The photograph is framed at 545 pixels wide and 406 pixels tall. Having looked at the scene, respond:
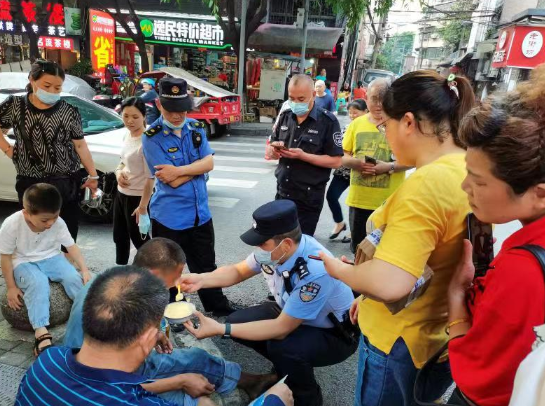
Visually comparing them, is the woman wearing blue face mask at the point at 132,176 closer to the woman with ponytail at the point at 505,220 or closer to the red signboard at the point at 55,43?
the woman with ponytail at the point at 505,220

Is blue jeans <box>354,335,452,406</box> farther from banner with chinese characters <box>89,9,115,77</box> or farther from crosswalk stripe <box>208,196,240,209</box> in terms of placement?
banner with chinese characters <box>89,9,115,77</box>

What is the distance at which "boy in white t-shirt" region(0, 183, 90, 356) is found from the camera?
2559mm

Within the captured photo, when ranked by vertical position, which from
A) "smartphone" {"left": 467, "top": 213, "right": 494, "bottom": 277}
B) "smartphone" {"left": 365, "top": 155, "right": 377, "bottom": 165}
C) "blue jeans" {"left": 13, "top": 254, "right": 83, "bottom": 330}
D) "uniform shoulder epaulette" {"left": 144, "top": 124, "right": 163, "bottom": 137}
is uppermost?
"smartphone" {"left": 467, "top": 213, "right": 494, "bottom": 277}

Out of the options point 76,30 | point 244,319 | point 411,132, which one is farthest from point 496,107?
point 76,30

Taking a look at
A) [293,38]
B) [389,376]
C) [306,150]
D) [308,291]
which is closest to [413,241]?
[389,376]

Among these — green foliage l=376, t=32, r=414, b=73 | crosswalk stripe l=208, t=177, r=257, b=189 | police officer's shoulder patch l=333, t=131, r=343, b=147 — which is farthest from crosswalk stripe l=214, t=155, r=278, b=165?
green foliage l=376, t=32, r=414, b=73

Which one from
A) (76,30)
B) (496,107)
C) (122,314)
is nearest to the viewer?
(496,107)

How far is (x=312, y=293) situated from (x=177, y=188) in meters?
1.29

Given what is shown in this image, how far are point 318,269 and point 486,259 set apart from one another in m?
0.91

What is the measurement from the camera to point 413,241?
1.19m

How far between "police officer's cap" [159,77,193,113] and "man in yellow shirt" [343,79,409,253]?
4.50ft

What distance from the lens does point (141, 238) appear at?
348cm

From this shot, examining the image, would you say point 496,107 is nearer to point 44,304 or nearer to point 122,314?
point 122,314

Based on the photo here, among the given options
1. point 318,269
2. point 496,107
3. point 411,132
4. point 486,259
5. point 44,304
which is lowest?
point 44,304
